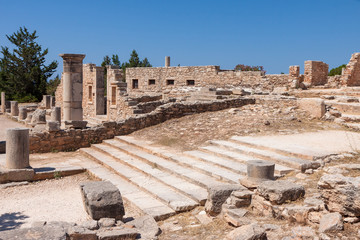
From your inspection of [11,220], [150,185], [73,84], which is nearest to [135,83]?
[73,84]

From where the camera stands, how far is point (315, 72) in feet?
72.0

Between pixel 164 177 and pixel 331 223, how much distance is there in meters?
4.19

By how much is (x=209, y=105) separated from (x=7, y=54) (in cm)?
3029

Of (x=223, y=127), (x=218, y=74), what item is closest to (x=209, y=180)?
(x=223, y=127)

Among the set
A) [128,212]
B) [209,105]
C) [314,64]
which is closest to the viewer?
[128,212]

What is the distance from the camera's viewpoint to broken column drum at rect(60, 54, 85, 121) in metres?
14.0

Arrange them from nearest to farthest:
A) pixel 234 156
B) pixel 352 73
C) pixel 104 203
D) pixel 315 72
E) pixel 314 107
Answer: pixel 104 203
pixel 234 156
pixel 314 107
pixel 352 73
pixel 315 72

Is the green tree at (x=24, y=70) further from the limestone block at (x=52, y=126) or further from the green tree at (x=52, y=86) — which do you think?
the limestone block at (x=52, y=126)

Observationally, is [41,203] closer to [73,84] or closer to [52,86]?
[73,84]

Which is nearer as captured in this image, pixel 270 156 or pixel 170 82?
pixel 270 156

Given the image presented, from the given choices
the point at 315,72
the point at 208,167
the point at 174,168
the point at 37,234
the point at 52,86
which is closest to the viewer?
the point at 37,234

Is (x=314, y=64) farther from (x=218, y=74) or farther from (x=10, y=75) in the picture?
(x=10, y=75)

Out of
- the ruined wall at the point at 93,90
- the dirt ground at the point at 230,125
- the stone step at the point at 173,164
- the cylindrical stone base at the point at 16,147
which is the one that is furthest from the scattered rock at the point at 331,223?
the ruined wall at the point at 93,90

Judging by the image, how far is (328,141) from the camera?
9266 millimetres
